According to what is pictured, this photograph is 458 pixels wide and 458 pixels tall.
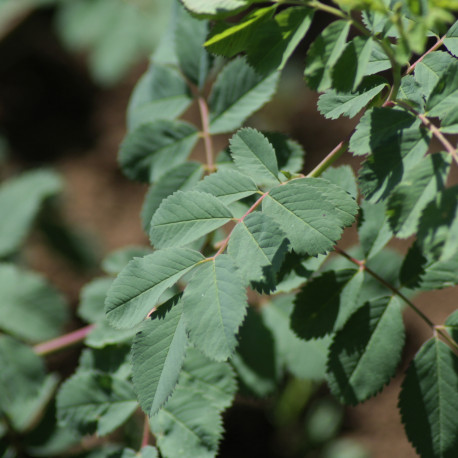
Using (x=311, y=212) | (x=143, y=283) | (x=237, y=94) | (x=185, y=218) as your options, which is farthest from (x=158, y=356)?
(x=237, y=94)

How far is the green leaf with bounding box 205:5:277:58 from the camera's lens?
81 cm

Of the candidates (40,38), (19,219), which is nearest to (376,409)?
(19,219)

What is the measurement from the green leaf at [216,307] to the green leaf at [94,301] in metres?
0.56

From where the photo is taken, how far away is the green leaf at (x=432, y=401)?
903 mm

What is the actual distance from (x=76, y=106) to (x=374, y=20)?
107 inches

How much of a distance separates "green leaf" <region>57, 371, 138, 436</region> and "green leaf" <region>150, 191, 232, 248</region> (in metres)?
0.41

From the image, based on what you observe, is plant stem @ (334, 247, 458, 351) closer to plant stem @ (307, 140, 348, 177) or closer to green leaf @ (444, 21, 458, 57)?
plant stem @ (307, 140, 348, 177)

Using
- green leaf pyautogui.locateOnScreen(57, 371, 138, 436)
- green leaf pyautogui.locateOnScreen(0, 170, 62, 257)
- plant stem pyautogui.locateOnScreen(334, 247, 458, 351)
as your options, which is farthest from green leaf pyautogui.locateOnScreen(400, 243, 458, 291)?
green leaf pyautogui.locateOnScreen(0, 170, 62, 257)

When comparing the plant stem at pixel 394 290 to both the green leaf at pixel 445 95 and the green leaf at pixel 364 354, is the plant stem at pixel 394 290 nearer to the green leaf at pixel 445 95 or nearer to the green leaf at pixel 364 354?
the green leaf at pixel 364 354

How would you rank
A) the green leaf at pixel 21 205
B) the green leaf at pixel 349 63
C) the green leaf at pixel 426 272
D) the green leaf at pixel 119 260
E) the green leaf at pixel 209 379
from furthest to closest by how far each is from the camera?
the green leaf at pixel 21 205 < the green leaf at pixel 119 260 < the green leaf at pixel 209 379 < the green leaf at pixel 426 272 < the green leaf at pixel 349 63

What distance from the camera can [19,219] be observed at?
1.65 meters

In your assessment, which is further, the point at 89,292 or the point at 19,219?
the point at 19,219

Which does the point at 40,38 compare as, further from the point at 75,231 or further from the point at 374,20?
the point at 374,20

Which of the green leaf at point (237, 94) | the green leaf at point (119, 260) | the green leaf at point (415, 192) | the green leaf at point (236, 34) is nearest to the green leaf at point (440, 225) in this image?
the green leaf at point (415, 192)
